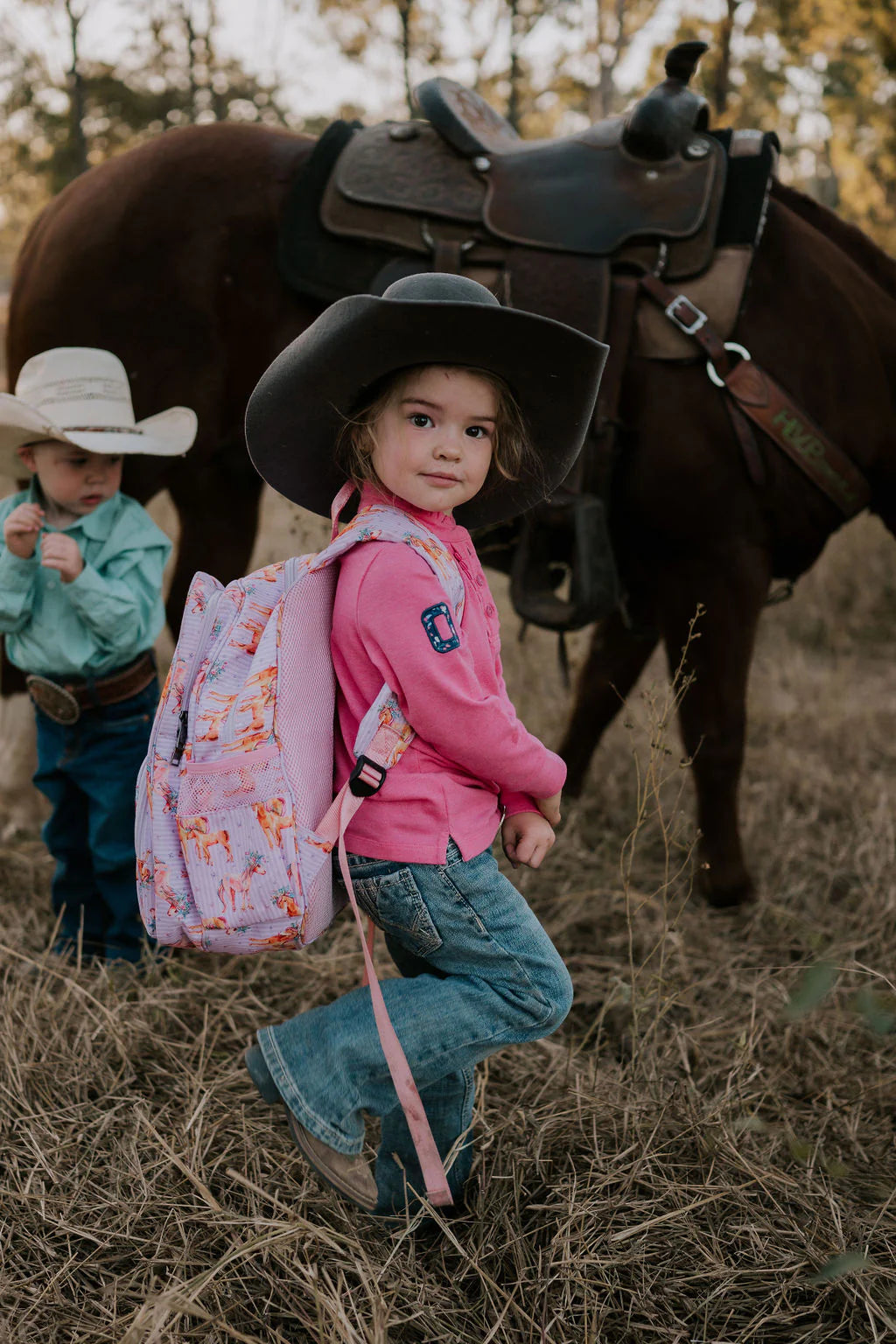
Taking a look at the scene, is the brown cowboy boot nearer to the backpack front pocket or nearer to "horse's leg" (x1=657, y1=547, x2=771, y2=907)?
the backpack front pocket

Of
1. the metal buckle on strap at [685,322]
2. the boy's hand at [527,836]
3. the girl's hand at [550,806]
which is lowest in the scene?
the boy's hand at [527,836]

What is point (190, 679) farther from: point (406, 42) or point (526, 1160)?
point (406, 42)

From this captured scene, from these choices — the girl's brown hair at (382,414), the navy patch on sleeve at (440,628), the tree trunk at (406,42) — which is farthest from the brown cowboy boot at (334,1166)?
the tree trunk at (406,42)

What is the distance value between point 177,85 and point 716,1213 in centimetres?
1472

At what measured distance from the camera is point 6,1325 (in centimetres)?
143

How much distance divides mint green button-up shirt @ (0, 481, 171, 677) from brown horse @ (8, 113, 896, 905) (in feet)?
1.40

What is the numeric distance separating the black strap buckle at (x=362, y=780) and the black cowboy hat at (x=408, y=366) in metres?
0.48

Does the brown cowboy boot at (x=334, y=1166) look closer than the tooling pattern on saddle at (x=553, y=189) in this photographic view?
Yes

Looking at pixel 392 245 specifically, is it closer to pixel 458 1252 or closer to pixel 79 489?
pixel 79 489

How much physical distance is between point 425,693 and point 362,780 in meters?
0.14

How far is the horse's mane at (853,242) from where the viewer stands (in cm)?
281

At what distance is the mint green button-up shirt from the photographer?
2131 mm

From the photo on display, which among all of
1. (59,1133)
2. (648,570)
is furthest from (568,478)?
(59,1133)

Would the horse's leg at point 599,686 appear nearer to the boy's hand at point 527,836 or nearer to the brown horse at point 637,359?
the brown horse at point 637,359
